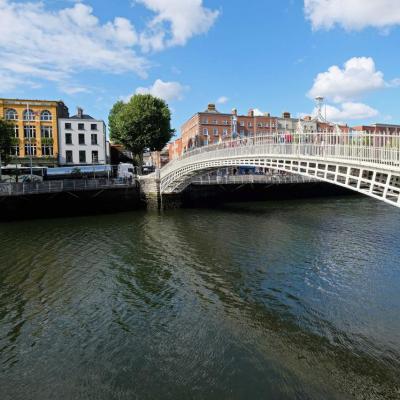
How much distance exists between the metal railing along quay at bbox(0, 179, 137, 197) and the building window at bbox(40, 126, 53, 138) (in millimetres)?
19202

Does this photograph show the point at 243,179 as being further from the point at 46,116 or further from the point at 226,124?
the point at 46,116

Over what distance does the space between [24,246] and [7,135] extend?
65.9ft

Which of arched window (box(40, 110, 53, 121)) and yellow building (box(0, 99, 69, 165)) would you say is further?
arched window (box(40, 110, 53, 121))

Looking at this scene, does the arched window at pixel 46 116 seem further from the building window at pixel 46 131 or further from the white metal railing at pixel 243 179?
the white metal railing at pixel 243 179

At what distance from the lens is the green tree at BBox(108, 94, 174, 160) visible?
143 ft

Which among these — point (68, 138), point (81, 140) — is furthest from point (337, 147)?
point (68, 138)

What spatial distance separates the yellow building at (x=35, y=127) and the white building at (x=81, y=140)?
39.7 inches

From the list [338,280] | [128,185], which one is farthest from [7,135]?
[338,280]

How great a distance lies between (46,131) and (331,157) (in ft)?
138

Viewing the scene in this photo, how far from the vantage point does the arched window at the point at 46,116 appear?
46.2 m

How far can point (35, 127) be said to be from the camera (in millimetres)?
45844

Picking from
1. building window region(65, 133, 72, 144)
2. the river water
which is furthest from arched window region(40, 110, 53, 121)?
the river water

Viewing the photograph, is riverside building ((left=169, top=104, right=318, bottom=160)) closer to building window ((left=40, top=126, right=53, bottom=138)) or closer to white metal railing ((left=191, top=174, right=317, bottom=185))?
white metal railing ((left=191, top=174, right=317, bottom=185))

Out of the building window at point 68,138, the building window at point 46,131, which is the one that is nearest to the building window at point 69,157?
the building window at point 68,138
